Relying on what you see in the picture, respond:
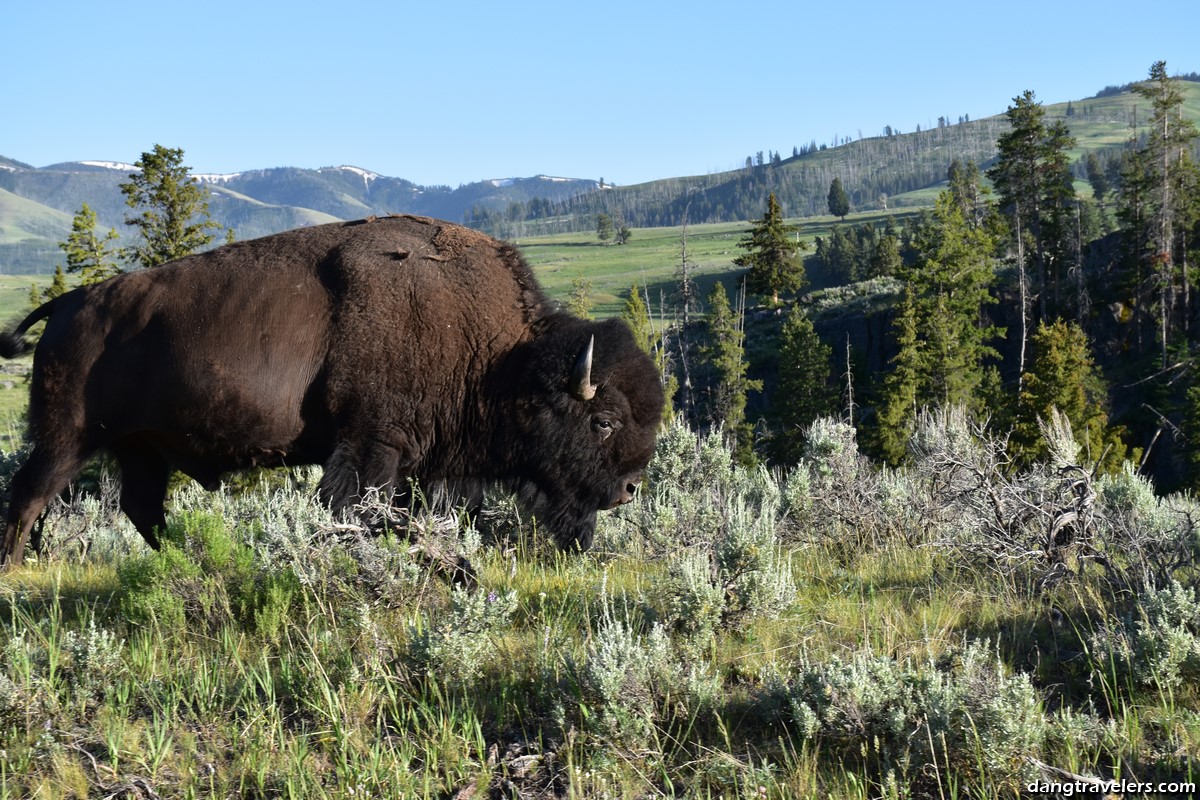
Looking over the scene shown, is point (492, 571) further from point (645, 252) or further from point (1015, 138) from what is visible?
point (645, 252)

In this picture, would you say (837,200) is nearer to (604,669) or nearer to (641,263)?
(641,263)

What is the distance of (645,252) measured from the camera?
176250mm

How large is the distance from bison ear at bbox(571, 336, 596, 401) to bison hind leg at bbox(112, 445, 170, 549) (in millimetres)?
2930

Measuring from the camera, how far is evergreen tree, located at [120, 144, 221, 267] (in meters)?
21.2

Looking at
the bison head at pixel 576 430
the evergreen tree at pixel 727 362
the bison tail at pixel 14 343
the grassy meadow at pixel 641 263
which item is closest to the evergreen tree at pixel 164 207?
the bison tail at pixel 14 343

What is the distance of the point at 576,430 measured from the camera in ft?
20.8

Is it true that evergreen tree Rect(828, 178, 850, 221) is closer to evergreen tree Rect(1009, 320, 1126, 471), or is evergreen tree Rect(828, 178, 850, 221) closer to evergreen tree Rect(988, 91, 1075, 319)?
evergreen tree Rect(988, 91, 1075, 319)

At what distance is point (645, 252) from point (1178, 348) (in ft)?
419

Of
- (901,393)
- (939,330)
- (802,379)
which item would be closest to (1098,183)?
(802,379)

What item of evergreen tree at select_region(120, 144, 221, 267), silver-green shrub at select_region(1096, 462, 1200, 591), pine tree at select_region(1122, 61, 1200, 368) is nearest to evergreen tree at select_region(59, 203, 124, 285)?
evergreen tree at select_region(120, 144, 221, 267)

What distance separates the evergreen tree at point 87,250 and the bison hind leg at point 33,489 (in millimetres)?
18653

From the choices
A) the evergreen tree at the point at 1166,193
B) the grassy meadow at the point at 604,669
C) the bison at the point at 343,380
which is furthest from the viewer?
the evergreen tree at the point at 1166,193

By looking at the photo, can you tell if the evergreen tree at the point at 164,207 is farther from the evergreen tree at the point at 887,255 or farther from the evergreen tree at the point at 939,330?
the evergreen tree at the point at 887,255

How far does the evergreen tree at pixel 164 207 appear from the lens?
2125 cm
